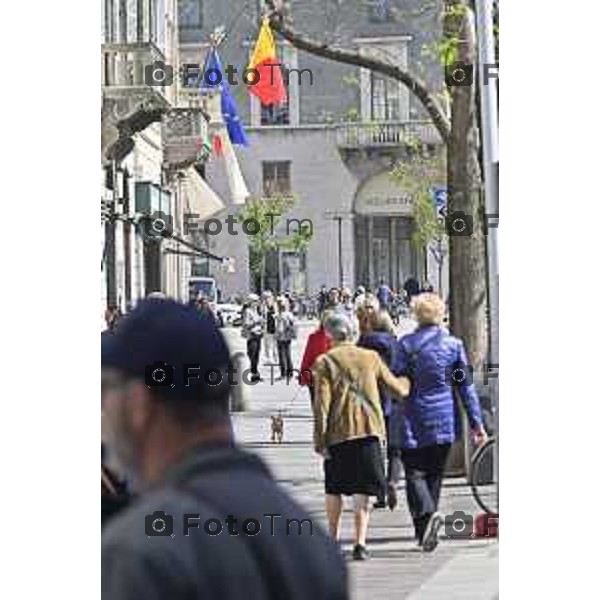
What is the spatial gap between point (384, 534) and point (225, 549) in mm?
654

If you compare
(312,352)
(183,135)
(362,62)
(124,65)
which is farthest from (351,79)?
(312,352)

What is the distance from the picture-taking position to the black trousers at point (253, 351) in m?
3.57

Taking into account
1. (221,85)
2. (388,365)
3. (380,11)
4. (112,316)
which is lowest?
(388,365)

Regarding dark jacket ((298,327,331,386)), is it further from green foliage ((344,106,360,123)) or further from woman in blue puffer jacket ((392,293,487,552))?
green foliage ((344,106,360,123))

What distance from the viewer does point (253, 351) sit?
3578 mm

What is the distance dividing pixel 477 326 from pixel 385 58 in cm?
62

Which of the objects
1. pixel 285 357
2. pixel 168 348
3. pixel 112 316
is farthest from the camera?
pixel 285 357

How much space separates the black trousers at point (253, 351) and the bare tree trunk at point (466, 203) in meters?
0.41

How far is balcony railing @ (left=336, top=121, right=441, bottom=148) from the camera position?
361cm

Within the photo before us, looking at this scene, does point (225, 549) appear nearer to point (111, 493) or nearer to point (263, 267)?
point (111, 493)

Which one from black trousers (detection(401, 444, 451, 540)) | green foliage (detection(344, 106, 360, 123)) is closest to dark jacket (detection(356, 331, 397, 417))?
black trousers (detection(401, 444, 451, 540))

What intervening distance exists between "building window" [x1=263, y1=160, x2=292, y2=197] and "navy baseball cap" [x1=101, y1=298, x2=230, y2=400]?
31cm
